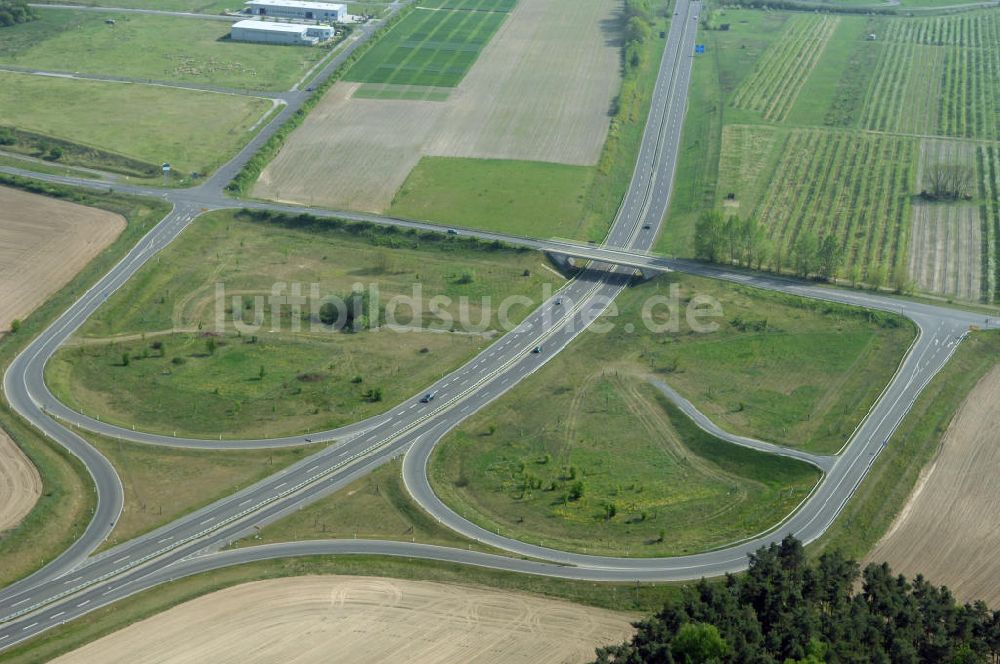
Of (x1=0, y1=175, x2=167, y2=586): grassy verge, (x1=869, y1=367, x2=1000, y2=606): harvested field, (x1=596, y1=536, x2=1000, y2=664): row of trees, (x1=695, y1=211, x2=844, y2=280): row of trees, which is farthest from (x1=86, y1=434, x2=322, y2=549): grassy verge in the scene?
(x1=695, y1=211, x2=844, y2=280): row of trees

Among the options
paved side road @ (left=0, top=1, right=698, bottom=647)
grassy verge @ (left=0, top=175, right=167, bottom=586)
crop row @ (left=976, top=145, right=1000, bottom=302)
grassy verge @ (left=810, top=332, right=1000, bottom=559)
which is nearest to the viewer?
paved side road @ (left=0, top=1, right=698, bottom=647)

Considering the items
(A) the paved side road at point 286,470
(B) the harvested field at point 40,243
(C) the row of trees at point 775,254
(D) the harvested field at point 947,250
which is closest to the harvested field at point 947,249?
(D) the harvested field at point 947,250

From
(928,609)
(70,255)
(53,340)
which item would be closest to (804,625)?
(928,609)

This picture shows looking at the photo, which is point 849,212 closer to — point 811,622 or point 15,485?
point 811,622

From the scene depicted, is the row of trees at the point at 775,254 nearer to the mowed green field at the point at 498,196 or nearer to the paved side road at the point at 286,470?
the paved side road at the point at 286,470

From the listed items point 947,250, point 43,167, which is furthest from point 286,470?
point 947,250

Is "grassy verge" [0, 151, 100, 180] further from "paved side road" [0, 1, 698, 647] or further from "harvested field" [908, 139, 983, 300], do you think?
"harvested field" [908, 139, 983, 300]
